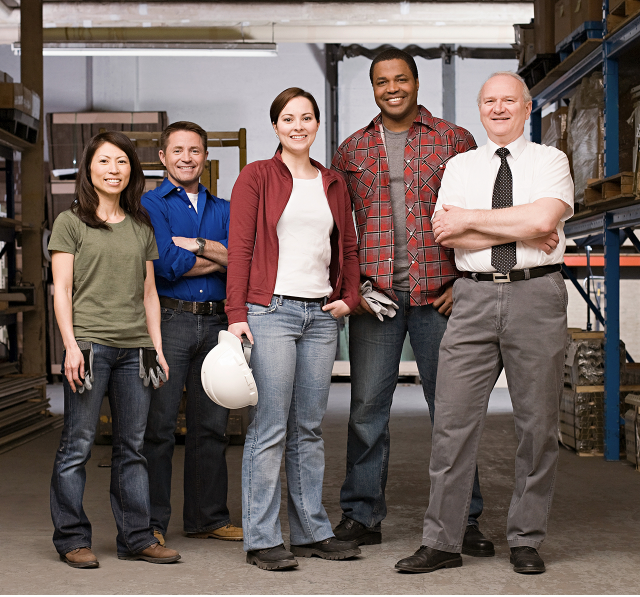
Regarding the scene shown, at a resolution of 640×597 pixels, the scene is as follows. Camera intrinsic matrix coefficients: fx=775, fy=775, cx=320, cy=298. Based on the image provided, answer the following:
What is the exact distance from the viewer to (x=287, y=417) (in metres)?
3.11

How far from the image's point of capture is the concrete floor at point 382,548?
293 centimetres

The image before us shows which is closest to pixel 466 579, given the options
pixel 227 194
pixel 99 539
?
pixel 99 539

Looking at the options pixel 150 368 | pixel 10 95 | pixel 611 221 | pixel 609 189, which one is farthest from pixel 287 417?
pixel 10 95

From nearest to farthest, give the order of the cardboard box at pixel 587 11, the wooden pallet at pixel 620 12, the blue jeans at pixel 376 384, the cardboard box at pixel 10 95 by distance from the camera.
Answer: the blue jeans at pixel 376 384 < the wooden pallet at pixel 620 12 < the cardboard box at pixel 587 11 < the cardboard box at pixel 10 95

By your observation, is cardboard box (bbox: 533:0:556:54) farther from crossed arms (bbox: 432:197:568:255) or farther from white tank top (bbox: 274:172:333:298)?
white tank top (bbox: 274:172:333:298)

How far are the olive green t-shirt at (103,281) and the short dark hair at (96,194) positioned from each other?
4 cm

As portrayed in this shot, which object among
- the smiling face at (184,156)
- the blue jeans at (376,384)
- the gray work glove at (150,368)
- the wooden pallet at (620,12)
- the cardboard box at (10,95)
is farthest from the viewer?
the cardboard box at (10,95)

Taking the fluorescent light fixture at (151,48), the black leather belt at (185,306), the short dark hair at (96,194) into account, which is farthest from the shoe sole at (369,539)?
the fluorescent light fixture at (151,48)

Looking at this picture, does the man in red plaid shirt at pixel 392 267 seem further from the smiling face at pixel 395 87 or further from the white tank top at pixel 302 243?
the white tank top at pixel 302 243

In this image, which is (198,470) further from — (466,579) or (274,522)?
(466,579)

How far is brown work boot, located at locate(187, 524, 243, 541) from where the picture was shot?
3.58m

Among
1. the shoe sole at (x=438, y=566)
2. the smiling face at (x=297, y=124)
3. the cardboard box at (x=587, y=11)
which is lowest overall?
the shoe sole at (x=438, y=566)

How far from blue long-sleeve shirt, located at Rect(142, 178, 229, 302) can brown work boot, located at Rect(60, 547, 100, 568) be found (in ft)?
3.68

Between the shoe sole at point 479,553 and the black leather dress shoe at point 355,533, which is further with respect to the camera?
the black leather dress shoe at point 355,533
